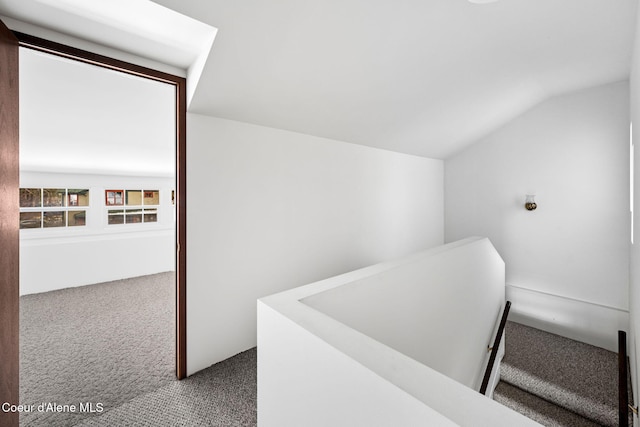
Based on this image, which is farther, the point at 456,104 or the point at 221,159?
the point at 456,104

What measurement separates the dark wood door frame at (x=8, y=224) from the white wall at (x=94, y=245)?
315 cm

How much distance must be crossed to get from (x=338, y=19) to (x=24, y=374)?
3137 mm

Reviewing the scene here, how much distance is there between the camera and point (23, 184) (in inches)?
148

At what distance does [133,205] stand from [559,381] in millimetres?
6042

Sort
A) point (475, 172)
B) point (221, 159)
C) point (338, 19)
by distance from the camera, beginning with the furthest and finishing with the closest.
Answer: point (475, 172)
point (221, 159)
point (338, 19)

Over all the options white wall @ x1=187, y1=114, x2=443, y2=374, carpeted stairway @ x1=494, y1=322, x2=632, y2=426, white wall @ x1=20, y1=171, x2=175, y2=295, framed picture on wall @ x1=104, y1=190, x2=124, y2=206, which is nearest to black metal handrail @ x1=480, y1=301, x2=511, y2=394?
carpeted stairway @ x1=494, y1=322, x2=632, y2=426

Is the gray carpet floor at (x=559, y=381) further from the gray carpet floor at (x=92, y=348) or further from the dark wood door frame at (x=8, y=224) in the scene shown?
the dark wood door frame at (x=8, y=224)

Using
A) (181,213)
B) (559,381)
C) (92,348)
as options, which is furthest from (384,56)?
(559,381)

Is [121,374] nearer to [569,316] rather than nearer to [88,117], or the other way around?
[88,117]

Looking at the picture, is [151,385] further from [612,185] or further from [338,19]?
[612,185]

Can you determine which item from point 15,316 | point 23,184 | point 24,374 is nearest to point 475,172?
point 15,316

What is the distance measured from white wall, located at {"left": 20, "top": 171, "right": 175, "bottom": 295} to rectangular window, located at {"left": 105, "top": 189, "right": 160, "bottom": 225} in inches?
2.7

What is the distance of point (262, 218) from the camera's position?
7.64 feet

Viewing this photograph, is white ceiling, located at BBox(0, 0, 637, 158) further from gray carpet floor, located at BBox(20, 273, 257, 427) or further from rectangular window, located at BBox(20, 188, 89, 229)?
rectangular window, located at BBox(20, 188, 89, 229)
